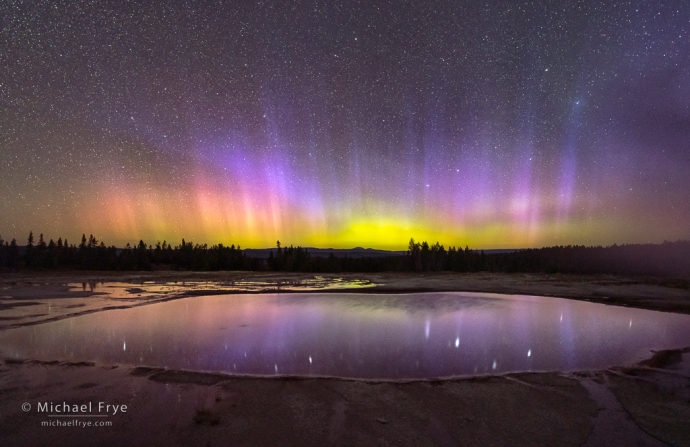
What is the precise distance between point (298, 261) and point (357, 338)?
88.4 m

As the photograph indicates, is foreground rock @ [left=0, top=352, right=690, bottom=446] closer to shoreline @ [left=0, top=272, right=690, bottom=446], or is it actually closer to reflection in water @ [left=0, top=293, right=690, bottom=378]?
shoreline @ [left=0, top=272, right=690, bottom=446]

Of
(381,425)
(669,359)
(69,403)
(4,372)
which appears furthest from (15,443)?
(669,359)

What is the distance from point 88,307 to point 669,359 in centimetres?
2610

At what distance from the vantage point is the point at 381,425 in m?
6.60

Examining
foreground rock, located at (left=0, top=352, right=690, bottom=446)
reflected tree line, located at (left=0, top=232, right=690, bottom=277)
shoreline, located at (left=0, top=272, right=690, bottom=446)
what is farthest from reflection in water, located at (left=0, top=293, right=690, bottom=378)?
reflected tree line, located at (left=0, top=232, right=690, bottom=277)

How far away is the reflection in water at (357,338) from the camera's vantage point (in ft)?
35.1

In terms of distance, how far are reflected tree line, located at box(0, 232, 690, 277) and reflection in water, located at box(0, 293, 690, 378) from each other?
74.0m

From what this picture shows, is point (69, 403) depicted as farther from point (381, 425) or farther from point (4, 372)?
point (381, 425)

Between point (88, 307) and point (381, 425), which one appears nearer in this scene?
point (381, 425)

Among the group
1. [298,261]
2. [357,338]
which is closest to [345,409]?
[357,338]

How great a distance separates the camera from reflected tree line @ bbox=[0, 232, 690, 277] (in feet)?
309

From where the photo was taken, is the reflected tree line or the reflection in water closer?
the reflection in water

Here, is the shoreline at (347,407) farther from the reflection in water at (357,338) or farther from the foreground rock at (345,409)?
the reflection in water at (357,338)

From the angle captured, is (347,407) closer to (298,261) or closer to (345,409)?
(345,409)
